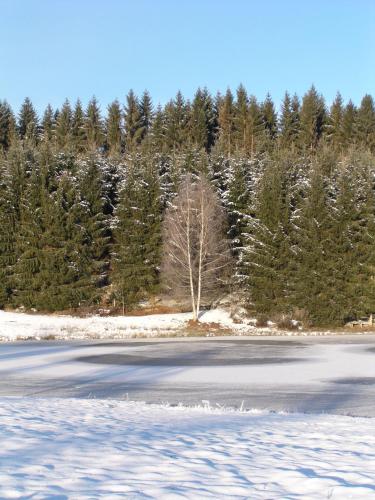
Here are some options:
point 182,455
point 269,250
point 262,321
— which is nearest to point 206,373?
point 182,455

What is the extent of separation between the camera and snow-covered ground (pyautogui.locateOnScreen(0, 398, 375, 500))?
5543mm

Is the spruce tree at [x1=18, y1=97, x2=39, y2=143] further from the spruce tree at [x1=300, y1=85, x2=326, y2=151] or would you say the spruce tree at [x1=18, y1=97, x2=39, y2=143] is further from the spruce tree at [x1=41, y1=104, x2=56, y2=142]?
the spruce tree at [x1=300, y1=85, x2=326, y2=151]

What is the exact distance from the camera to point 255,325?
136 ft

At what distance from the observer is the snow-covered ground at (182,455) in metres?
5.54

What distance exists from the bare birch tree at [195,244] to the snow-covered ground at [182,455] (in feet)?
107

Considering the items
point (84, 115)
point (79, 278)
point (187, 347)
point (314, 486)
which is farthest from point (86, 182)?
point (314, 486)

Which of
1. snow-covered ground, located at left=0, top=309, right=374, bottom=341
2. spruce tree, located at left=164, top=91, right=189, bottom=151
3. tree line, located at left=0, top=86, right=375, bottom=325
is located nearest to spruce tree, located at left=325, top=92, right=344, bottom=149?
spruce tree, located at left=164, top=91, right=189, bottom=151

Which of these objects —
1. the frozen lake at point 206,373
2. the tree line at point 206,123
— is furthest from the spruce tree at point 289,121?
the frozen lake at point 206,373

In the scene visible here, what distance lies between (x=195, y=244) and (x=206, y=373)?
1007 inches

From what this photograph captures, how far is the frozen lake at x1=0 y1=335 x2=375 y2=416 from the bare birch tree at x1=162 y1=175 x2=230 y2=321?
13.5 meters

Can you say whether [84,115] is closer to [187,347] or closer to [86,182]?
[86,182]

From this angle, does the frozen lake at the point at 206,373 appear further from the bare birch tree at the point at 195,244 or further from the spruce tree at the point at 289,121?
the spruce tree at the point at 289,121

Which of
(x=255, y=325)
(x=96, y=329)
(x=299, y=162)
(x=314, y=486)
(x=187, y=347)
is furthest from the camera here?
(x=299, y=162)

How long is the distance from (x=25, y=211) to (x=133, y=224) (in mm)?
9835
